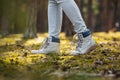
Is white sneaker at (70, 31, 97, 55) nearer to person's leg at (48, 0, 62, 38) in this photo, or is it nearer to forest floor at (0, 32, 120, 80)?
forest floor at (0, 32, 120, 80)

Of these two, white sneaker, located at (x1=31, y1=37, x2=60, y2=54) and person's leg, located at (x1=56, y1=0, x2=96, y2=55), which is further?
white sneaker, located at (x1=31, y1=37, x2=60, y2=54)

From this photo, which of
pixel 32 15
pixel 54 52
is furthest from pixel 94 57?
pixel 32 15

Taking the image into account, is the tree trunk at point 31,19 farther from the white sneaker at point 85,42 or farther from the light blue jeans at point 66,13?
the white sneaker at point 85,42

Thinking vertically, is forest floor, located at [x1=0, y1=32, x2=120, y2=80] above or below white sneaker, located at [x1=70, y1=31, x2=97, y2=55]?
A: below

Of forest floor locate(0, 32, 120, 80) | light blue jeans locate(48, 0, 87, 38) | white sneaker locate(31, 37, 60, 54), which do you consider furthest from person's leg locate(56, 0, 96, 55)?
white sneaker locate(31, 37, 60, 54)

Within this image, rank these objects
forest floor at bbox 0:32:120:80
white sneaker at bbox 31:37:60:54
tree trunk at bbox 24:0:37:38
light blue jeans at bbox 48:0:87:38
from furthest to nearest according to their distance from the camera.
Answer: tree trunk at bbox 24:0:37:38 < white sneaker at bbox 31:37:60:54 < light blue jeans at bbox 48:0:87:38 < forest floor at bbox 0:32:120:80

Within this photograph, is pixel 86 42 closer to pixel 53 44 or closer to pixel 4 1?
pixel 53 44

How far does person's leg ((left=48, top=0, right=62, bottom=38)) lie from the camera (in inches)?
219

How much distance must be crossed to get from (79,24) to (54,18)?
19.1 inches

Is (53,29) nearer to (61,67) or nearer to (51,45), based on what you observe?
(51,45)

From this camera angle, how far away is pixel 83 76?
157 inches

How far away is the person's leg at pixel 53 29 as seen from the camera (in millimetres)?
5555

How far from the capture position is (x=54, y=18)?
5629 mm

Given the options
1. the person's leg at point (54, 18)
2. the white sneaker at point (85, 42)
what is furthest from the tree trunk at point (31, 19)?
the white sneaker at point (85, 42)
